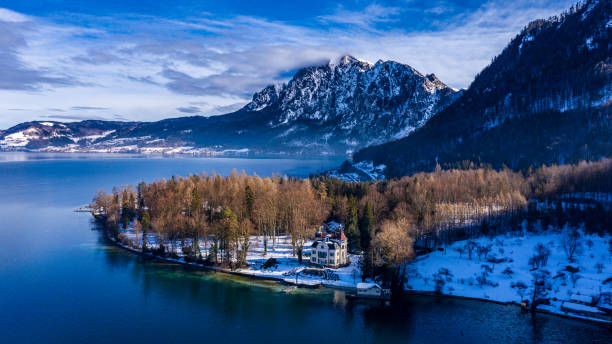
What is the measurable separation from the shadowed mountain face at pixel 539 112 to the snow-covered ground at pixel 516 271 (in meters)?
68.5

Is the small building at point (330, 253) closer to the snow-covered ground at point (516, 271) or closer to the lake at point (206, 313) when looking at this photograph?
the lake at point (206, 313)

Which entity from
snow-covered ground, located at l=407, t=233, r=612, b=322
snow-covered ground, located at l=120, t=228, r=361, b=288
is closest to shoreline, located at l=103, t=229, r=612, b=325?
snow-covered ground, located at l=120, t=228, r=361, b=288

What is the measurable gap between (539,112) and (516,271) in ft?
395

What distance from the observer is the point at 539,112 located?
151 metres

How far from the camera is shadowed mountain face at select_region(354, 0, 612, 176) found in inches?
4980

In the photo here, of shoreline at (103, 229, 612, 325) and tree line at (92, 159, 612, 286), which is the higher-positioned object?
tree line at (92, 159, 612, 286)

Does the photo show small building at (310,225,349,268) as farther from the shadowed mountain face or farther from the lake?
the shadowed mountain face

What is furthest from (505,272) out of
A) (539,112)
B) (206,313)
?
(539,112)

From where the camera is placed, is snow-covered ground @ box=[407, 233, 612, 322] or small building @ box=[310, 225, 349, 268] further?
small building @ box=[310, 225, 349, 268]

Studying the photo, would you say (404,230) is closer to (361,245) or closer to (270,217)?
(361,245)

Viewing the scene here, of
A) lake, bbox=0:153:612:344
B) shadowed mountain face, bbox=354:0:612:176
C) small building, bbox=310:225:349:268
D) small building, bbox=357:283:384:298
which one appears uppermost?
shadowed mountain face, bbox=354:0:612:176

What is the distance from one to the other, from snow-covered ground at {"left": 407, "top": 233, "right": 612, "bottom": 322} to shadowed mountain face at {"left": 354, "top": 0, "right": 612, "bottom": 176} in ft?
225

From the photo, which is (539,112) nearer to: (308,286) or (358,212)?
(358,212)

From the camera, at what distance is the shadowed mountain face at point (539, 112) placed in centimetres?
12650
